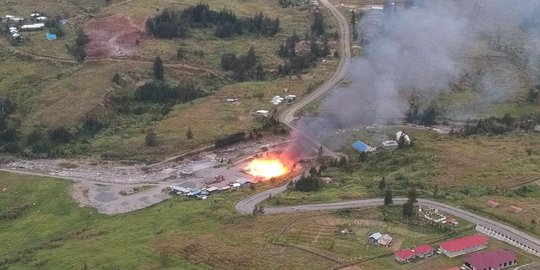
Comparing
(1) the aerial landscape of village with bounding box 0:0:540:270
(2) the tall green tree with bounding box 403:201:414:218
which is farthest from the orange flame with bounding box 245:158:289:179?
(2) the tall green tree with bounding box 403:201:414:218

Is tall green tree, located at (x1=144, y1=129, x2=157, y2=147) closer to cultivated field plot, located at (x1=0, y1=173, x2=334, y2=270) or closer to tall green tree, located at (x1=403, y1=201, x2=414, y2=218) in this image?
cultivated field plot, located at (x1=0, y1=173, x2=334, y2=270)

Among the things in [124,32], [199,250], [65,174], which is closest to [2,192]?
[65,174]

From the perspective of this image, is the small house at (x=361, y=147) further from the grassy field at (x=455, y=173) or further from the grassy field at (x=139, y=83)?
the grassy field at (x=139, y=83)

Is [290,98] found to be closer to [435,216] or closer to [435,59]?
[435,59]

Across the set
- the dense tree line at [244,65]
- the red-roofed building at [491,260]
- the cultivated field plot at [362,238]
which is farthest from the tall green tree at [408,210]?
the dense tree line at [244,65]

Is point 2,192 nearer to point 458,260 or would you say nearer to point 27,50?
point 27,50

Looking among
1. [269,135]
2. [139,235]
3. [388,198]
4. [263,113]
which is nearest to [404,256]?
[388,198]
